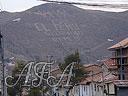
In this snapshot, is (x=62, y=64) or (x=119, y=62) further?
(x=62, y=64)

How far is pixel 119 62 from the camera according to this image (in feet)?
145

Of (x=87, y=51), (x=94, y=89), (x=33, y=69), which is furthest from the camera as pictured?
(x=87, y=51)

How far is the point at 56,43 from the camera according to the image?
196625 millimetres

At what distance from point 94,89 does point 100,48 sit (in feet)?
484

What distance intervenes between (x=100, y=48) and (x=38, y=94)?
5675 inches

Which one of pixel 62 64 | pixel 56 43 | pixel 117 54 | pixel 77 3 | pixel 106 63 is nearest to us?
pixel 77 3

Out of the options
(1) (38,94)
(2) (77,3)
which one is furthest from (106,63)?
(2) (77,3)

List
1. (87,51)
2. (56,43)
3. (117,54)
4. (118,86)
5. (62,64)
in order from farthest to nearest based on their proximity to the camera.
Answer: (56,43)
(87,51)
(62,64)
(117,54)
(118,86)

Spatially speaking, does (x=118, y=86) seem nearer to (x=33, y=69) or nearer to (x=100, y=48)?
(x=33, y=69)

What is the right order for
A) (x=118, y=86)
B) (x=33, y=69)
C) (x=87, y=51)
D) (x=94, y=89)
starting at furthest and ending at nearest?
(x=87, y=51) → (x=94, y=89) → (x=118, y=86) → (x=33, y=69)

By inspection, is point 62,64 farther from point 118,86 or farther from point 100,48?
point 100,48

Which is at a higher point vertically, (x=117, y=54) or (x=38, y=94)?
(x=117, y=54)

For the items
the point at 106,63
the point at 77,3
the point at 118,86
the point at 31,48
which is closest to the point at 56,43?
the point at 31,48

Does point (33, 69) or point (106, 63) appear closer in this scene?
point (33, 69)
